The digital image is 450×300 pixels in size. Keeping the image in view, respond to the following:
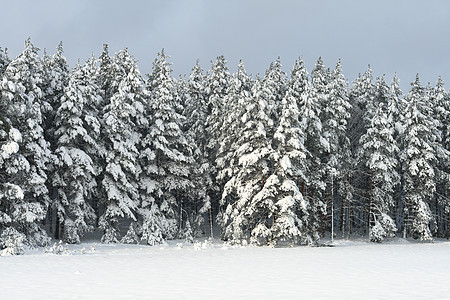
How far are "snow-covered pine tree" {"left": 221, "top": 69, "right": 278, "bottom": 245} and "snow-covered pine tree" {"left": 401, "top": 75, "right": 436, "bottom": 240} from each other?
15.0 m

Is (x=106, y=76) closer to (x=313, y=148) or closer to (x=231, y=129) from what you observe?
(x=231, y=129)

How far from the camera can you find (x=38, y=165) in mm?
27406

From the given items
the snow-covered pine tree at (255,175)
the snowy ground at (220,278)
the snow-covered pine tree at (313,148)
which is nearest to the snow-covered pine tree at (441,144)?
the snow-covered pine tree at (313,148)

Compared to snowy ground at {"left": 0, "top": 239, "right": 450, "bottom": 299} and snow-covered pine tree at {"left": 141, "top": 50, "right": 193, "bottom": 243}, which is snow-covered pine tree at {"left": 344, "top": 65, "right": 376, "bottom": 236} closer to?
snow-covered pine tree at {"left": 141, "top": 50, "right": 193, "bottom": 243}

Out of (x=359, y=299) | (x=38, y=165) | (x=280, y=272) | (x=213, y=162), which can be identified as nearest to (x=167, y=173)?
(x=213, y=162)

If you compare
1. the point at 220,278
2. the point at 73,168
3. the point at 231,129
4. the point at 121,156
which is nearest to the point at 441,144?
the point at 231,129

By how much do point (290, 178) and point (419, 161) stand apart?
14.4 meters

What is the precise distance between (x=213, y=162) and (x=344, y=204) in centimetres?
1400

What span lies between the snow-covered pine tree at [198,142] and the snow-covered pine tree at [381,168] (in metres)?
15.5

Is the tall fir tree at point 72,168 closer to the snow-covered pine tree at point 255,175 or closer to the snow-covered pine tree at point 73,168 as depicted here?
the snow-covered pine tree at point 73,168

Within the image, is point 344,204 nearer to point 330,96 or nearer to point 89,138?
point 330,96

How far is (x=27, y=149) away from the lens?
27281mm

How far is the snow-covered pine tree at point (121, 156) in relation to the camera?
32.3 meters

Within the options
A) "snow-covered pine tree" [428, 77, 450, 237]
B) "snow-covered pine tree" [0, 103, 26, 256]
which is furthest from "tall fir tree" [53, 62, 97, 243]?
"snow-covered pine tree" [428, 77, 450, 237]
